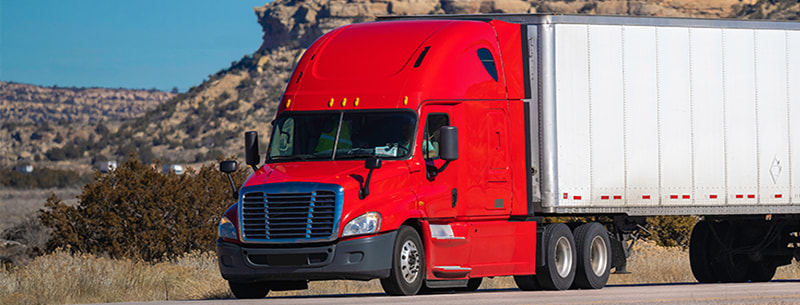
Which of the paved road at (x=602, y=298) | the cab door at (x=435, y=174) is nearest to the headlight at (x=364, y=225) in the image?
the paved road at (x=602, y=298)

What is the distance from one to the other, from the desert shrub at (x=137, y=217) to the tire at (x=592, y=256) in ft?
38.3

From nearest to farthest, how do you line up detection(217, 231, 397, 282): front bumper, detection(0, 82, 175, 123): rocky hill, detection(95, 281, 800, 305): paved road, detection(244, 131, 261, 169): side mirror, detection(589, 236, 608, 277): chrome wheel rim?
1. detection(95, 281, 800, 305): paved road
2. detection(217, 231, 397, 282): front bumper
3. detection(244, 131, 261, 169): side mirror
4. detection(589, 236, 608, 277): chrome wheel rim
5. detection(0, 82, 175, 123): rocky hill

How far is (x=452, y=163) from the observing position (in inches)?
617

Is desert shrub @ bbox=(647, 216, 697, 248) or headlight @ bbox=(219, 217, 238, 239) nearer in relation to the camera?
headlight @ bbox=(219, 217, 238, 239)

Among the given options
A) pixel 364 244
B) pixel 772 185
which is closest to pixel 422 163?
pixel 364 244

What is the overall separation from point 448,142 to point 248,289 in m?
3.23

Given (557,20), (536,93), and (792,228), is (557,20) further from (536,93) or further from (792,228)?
(792,228)

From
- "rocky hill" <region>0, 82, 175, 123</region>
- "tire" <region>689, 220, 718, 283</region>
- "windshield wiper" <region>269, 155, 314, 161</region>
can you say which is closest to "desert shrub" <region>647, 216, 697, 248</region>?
"tire" <region>689, 220, 718, 283</region>

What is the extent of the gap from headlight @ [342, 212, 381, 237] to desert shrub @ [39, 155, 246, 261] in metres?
13.0

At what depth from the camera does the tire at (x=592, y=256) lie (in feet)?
58.2

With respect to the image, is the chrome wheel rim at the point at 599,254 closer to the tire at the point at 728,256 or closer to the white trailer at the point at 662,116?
the white trailer at the point at 662,116

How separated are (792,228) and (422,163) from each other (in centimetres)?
801

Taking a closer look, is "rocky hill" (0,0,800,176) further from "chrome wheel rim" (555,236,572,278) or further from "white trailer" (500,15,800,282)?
"chrome wheel rim" (555,236,572,278)

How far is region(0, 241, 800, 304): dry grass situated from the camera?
1767cm
